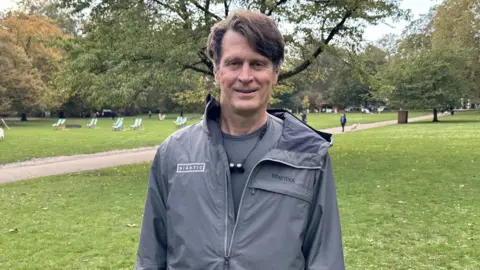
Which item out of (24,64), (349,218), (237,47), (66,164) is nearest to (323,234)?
(237,47)

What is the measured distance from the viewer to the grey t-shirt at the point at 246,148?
1906mm

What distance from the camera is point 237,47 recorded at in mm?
1917

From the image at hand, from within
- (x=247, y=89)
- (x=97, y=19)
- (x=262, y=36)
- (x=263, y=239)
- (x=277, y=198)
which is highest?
(x=97, y=19)

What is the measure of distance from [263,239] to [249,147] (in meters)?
0.40

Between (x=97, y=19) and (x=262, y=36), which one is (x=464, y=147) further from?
(x=262, y=36)

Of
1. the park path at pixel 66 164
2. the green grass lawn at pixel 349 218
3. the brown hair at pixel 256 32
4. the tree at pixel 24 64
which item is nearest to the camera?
the brown hair at pixel 256 32

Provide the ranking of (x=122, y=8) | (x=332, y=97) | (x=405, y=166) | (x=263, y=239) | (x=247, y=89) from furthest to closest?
(x=332, y=97) → (x=405, y=166) → (x=122, y=8) → (x=247, y=89) → (x=263, y=239)

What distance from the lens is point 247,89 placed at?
1.94 meters

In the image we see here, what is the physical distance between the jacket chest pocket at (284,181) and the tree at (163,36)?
8.47m

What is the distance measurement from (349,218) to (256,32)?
574cm

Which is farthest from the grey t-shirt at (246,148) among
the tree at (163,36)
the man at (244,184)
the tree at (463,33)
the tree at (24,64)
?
the tree at (463,33)

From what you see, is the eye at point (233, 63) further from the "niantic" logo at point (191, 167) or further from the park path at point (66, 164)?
the park path at point (66, 164)

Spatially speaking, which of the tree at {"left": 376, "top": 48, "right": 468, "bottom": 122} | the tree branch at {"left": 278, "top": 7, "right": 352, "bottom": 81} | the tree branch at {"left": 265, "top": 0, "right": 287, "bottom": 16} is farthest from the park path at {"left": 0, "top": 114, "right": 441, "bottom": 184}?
the tree at {"left": 376, "top": 48, "right": 468, "bottom": 122}

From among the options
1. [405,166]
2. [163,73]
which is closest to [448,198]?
[405,166]
